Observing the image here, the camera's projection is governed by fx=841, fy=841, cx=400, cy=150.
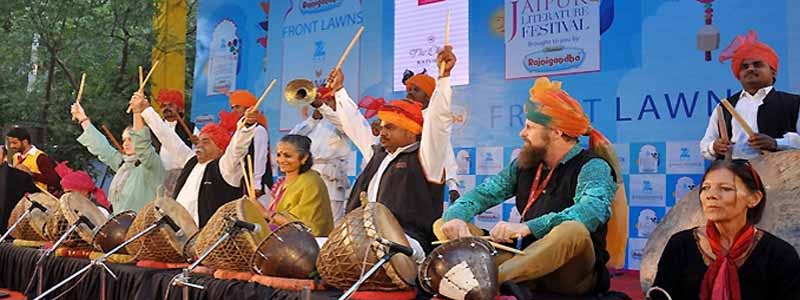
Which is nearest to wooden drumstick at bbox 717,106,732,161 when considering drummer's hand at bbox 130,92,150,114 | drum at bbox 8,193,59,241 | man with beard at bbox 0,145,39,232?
drummer's hand at bbox 130,92,150,114

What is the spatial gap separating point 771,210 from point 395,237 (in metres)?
1.39

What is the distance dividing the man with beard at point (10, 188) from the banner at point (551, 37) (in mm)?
3930

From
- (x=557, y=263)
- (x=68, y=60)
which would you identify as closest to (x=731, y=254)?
(x=557, y=263)

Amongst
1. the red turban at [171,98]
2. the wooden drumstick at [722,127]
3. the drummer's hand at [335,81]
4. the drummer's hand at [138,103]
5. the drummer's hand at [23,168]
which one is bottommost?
the drummer's hand at [23,168]

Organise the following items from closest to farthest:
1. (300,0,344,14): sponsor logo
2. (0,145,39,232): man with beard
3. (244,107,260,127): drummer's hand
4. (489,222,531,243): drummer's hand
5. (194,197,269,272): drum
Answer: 1. (489,222,531,243): drummer's hand
2. (194,197,269,272): drum
3. (244,107,260,127): drummer's hand
4. (0,145,39,232): man with beard
5. (300,0,344,14): sponsor logo

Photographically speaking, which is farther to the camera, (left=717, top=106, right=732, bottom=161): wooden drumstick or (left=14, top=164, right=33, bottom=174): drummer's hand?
(left=14, top=164, right=33, bottom=174): drummer's hand

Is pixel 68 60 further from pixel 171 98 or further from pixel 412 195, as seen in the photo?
pixel 412 195

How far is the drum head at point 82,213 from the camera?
14.9 ft

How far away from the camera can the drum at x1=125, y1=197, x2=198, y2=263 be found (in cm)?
392

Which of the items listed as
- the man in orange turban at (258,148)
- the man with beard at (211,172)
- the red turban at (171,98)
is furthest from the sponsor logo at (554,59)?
the red turban at (171,98)

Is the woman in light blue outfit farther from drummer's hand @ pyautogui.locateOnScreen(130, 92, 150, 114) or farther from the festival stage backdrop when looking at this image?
the festival stage backdrop

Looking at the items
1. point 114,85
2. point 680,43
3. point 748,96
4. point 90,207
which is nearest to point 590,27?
point 680,43

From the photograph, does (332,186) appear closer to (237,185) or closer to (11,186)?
(237,185)

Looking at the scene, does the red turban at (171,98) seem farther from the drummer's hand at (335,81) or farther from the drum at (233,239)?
the drum at (233,239)
